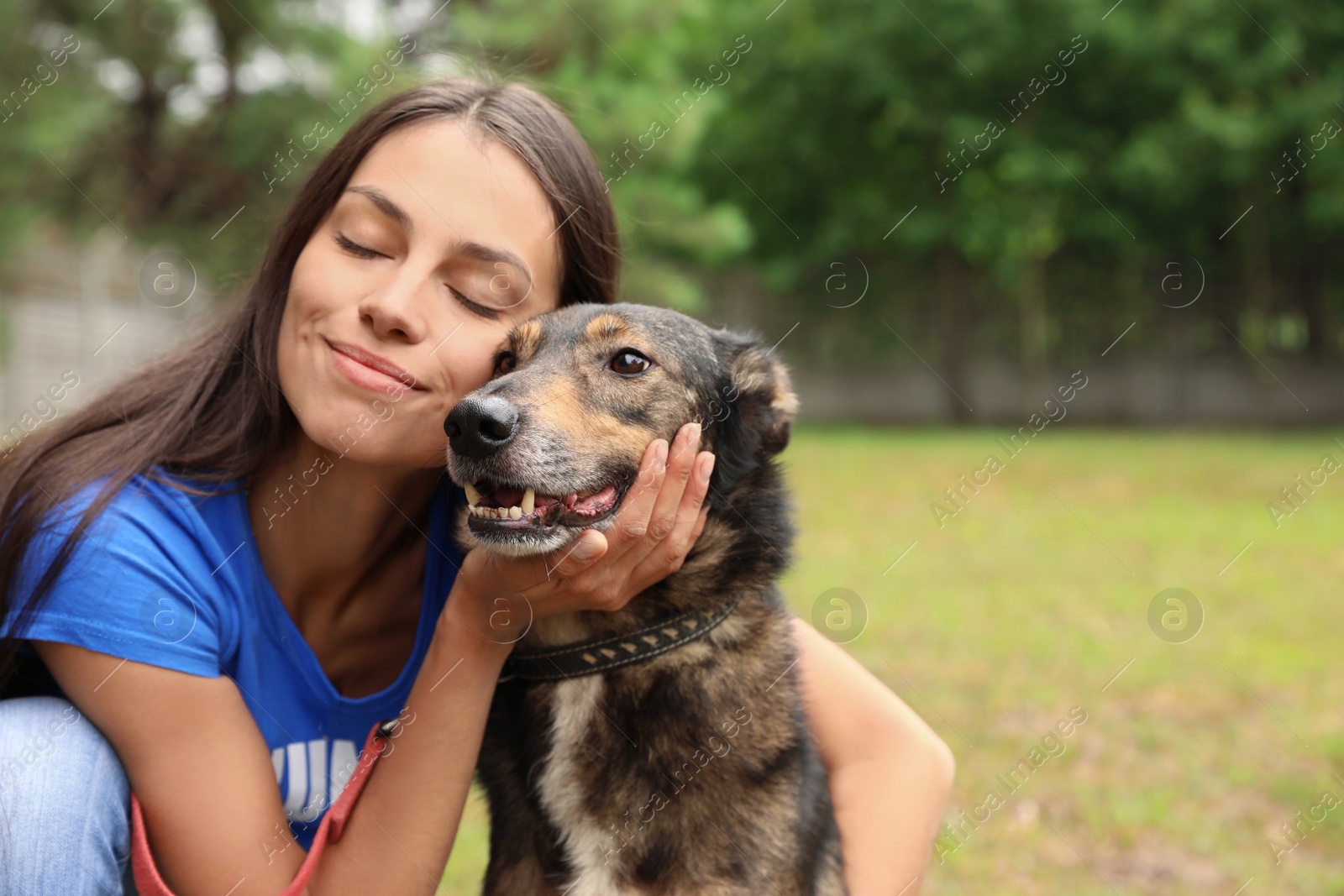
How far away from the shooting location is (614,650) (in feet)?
6.79

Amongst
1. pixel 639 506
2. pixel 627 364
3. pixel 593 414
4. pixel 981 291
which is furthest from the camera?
pixel 981 291

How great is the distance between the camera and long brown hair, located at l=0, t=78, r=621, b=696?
199cm

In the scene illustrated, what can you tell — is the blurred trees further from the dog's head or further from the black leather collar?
the black leather collar

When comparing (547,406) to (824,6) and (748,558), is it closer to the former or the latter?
(748,558)

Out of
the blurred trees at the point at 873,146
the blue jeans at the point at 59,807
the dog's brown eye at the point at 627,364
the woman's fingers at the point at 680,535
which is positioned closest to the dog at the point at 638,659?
the dog's brown eye at the point at 627,364

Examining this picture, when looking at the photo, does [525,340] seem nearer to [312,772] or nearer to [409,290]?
[409,290]

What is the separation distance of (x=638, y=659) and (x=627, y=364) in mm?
590

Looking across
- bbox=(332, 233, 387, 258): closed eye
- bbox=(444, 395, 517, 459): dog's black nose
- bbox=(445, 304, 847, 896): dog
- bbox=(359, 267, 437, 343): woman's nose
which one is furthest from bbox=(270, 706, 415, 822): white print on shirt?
bbox=(332, 233, 387, 258): closed eye

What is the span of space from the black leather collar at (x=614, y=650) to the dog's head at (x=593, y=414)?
26 centimetres

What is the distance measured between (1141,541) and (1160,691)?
11.1ft

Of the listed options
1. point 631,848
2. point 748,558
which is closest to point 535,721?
point 631,848

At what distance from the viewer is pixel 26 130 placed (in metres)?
7.58

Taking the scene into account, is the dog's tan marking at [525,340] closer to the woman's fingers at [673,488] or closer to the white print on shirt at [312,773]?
the woman's fingers at [673,488]

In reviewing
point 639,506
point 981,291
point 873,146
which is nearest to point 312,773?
point 639,506
